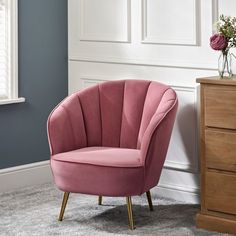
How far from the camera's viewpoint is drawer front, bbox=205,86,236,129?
360 centimetres

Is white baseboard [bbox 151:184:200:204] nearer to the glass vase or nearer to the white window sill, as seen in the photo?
the glass vase

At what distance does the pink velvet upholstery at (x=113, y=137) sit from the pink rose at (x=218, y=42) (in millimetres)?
413

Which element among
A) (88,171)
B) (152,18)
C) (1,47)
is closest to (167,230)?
(88,171)

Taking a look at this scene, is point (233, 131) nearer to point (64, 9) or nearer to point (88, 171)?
point (88, 171)

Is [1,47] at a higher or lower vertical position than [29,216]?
higher

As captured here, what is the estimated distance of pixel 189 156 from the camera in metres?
4.37

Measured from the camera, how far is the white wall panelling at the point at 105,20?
466 centimetres

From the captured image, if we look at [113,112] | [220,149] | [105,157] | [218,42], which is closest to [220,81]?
[218,42]

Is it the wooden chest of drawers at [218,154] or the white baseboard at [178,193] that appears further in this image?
the white baseboard at [178,193]

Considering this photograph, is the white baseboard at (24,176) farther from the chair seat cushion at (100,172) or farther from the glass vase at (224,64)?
the glass vase at (224,64)

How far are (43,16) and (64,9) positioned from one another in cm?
23

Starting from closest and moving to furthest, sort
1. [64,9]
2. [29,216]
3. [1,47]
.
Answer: [29,216] → [1,47] → [64,9]

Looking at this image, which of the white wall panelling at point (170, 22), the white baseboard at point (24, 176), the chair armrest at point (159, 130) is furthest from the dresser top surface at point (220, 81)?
the white baseboard at point (24, 176)

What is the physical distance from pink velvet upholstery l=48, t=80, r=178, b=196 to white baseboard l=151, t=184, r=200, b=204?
48cm
